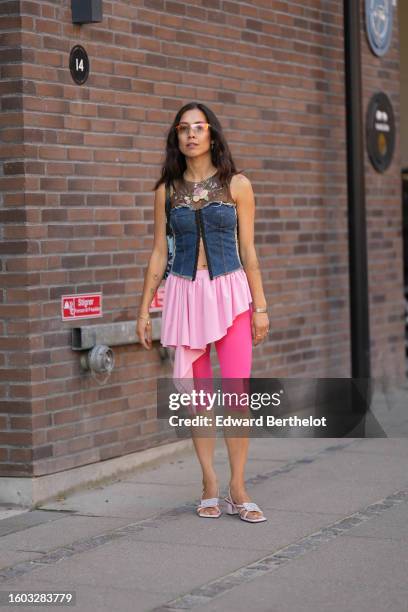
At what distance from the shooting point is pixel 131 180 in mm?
8086

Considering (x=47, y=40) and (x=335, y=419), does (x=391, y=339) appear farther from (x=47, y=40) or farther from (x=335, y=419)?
(x=47, y=40)

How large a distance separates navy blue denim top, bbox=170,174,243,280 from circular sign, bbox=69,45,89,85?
3.98 ft

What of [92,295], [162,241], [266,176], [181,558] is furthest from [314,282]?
[181,558]

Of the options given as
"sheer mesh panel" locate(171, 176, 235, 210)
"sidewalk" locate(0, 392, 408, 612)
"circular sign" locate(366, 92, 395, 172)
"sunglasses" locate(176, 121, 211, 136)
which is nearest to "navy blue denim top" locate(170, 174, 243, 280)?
"sheer mesh panel" locate(171, 176, 235, 210)

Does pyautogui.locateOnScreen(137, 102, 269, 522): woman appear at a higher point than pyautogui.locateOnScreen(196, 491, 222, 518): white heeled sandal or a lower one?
higher

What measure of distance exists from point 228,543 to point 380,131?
18.1 ft

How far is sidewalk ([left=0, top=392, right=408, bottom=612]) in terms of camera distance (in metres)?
5.42

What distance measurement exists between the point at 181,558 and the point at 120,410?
6.78 feet

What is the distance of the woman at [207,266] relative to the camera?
6613 millimetres

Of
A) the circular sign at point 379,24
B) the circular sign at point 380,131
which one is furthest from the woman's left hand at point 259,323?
the circular sign at point 379,24

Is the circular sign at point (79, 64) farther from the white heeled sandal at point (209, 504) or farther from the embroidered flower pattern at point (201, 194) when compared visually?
the white heeled sandal at point (209, 504)

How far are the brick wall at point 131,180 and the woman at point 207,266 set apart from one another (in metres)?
0.81

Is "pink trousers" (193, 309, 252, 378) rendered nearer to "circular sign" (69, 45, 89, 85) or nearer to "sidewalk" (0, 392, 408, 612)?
"sidewalk" (0, 392, 408, 612)

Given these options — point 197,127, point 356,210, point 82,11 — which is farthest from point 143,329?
point 356,210
